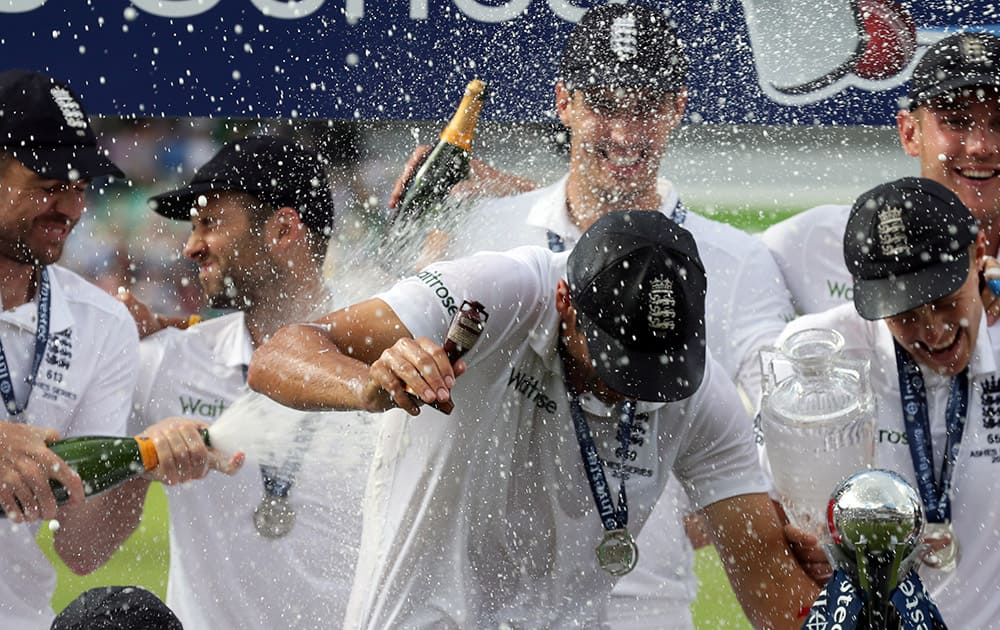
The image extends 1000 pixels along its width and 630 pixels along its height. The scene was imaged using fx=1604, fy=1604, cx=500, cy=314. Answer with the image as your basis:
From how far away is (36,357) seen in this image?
4.43 meters

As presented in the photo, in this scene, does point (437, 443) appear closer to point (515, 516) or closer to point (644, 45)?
point (515, 516)

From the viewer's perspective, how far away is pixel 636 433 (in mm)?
3318

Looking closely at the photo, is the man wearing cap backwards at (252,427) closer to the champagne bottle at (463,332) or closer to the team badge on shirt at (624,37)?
the team badge on shirt at (624,37)

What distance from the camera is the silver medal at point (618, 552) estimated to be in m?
3.24

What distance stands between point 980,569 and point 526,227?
5.11ft

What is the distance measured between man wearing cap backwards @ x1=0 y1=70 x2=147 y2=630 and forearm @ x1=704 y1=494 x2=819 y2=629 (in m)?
1.80

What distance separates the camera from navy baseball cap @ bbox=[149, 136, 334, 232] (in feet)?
15.6

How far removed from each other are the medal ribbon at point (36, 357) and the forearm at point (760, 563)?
1.96 metres

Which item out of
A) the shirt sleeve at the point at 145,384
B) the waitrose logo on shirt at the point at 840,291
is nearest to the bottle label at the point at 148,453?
the shirt sleeve at the point at 145,384

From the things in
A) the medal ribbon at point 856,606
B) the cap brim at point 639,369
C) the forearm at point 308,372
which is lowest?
the cap brim at point 639,369

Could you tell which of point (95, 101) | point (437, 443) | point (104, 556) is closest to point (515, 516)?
point (437, 443)

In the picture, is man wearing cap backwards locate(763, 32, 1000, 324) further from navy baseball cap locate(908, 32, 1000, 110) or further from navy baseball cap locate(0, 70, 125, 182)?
navy baseball cap locate(0, 70, 125, 182)

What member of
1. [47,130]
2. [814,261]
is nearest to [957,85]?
[814,261]

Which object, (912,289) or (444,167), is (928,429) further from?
(444,167)
